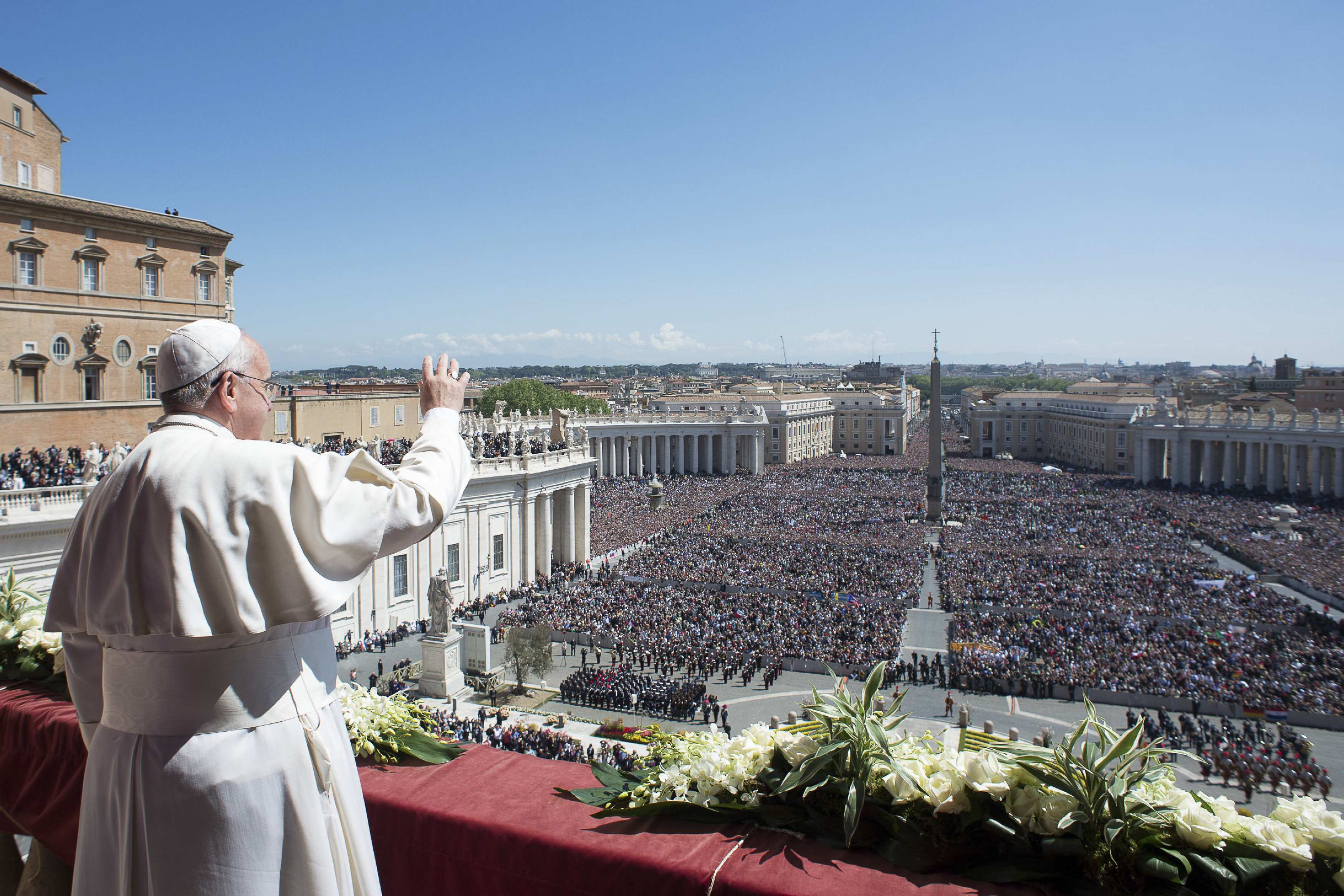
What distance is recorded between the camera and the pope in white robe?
2.28m

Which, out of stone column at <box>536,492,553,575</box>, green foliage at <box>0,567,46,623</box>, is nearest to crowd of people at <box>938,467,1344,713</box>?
stone column at <box>536,492,553,575</box>

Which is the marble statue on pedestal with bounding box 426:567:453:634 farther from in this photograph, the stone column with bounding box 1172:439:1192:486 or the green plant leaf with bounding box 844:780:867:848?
the stone column with bounding box 1172:439:1192:486

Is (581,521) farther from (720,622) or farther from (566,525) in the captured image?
(720,622)

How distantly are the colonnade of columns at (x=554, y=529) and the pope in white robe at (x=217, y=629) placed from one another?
116 ft

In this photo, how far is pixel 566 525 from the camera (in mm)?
41375

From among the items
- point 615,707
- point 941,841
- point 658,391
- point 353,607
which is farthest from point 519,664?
point 658,391

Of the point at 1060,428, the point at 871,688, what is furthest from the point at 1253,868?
the point at 1060,428

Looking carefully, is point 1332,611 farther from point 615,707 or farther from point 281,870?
point 281,870

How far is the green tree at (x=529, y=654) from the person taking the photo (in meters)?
24.0

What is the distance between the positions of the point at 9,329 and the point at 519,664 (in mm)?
18098

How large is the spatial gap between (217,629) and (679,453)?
88.2 meters

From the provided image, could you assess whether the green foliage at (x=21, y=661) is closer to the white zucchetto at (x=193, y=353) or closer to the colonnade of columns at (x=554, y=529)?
the white zucchetto at (x=193, y=353)

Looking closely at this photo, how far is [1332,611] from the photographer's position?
107 feet

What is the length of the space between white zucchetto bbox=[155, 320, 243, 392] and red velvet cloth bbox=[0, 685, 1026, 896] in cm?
207
